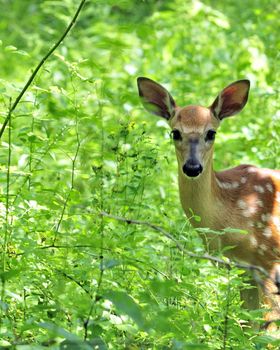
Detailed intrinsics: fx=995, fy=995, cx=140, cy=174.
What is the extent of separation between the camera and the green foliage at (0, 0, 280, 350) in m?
3.89

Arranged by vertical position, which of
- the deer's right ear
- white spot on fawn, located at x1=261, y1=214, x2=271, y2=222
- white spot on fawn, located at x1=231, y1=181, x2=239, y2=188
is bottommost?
white spot on fawn, located at x1=261, y1=214, x2=271, y2=222

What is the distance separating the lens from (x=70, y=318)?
4.30 m

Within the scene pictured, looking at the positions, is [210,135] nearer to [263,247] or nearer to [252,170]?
[252,170]

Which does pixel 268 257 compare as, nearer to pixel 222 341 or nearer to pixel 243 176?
pixel 243 176

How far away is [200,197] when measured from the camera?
19.5ft

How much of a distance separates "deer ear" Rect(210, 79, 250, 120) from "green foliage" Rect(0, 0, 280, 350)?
368mm

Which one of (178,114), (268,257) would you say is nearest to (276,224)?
(268,257)

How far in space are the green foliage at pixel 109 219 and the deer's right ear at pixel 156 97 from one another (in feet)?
0.60

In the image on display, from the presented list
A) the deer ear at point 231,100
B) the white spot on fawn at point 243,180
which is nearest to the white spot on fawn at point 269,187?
the white spot on fawn at point 243,180

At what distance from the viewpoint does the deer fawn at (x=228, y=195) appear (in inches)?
232

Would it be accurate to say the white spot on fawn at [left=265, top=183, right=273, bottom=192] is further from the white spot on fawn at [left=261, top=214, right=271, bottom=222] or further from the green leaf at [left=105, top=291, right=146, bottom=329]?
the green leaf at [left=105, top=291, right=146, bottom=329]

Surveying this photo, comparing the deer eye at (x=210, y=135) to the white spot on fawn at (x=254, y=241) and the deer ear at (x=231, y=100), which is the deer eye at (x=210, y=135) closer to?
the deer ear at (x=231, y=100)

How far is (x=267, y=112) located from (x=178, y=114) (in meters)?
2.24

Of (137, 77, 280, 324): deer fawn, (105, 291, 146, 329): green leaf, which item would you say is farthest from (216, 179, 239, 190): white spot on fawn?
(105, 291, 146, 329): green leaf
